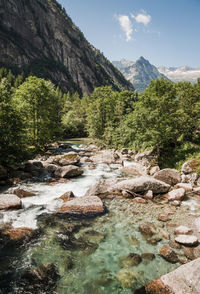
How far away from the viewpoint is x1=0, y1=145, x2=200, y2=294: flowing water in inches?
237

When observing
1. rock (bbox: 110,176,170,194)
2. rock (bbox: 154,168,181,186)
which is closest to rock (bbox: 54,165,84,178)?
rock (bbox: 110,176,170,194)

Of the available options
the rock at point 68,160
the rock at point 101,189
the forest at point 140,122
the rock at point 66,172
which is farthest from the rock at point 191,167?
the rock at point 68,160

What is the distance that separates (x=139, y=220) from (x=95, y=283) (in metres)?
4.77

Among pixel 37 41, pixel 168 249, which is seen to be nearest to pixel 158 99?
pixel 168 249

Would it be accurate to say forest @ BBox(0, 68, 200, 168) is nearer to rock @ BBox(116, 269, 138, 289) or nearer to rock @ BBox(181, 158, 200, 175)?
rock @ BBox(181, 158, 200, 175)

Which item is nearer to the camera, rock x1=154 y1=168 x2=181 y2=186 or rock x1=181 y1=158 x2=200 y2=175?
rock x1=154 y1=168 x2=181 y2=186

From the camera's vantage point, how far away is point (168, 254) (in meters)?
7.29

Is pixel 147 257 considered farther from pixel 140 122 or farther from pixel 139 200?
pixel 140 122

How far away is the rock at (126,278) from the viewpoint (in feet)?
19.7

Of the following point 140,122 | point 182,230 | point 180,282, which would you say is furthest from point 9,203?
point 140,122

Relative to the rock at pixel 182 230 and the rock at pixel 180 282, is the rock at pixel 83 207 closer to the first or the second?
the rock at pixel 182 230

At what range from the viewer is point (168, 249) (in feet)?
24.6

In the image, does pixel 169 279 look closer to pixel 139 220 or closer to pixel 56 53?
pixel 139 220

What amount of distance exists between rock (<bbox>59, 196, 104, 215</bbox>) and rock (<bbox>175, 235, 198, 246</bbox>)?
4.64 meters
